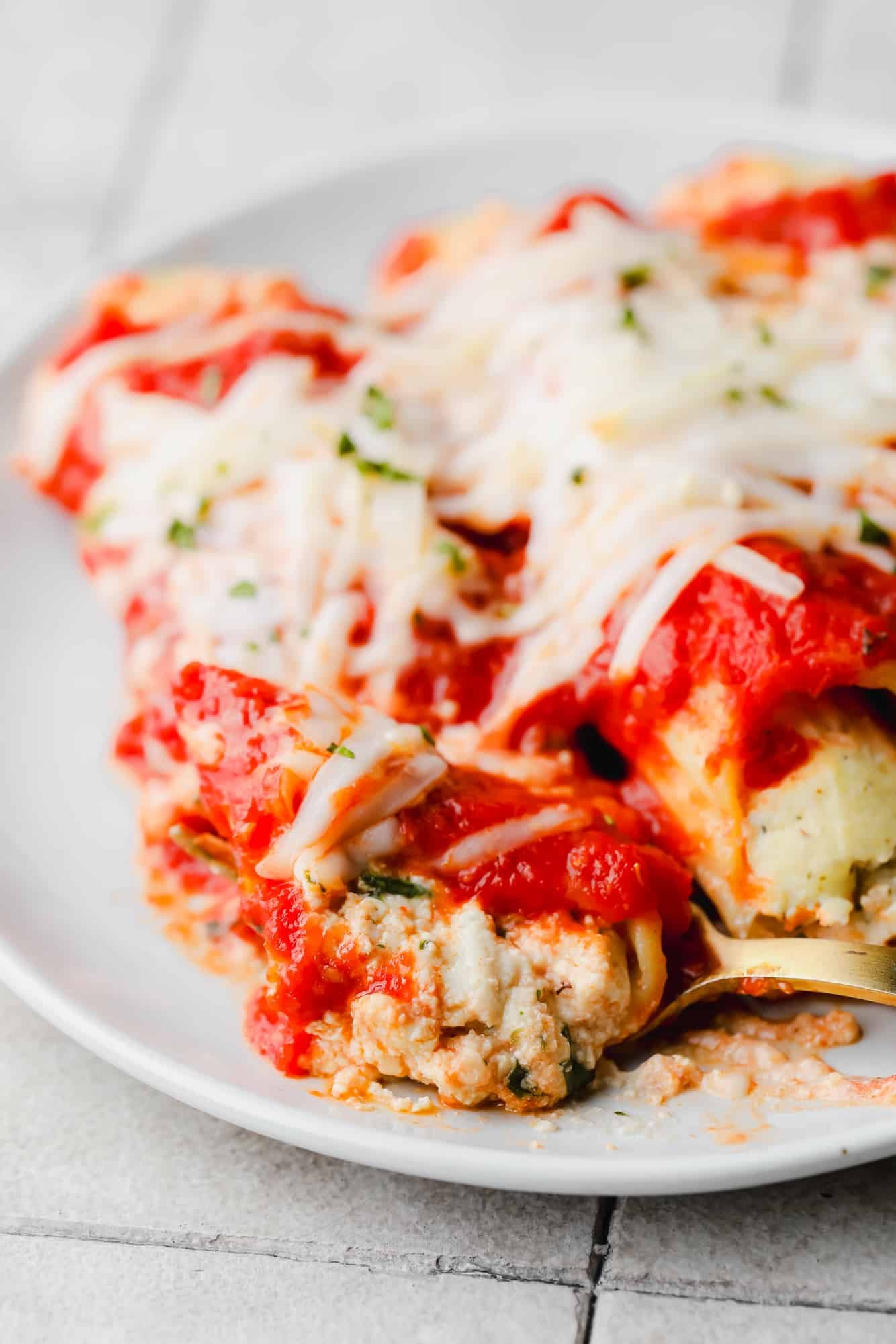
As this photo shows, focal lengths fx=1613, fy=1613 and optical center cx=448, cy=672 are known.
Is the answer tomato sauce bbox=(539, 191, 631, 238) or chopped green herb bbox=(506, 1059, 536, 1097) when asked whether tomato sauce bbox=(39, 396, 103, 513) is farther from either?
chopped green herb bbox=(506, 1059, 536, 1097)

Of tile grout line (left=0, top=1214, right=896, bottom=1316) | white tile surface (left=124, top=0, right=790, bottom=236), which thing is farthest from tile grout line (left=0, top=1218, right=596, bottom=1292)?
white tile surface (left=124, top=0, right=790, bottom=236)

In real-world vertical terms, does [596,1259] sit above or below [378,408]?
below

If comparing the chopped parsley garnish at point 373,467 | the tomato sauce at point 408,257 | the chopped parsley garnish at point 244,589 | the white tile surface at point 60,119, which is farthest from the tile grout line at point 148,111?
the chopped parsley garnish at point 244,589

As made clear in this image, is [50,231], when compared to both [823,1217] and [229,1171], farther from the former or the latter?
[823,1217]

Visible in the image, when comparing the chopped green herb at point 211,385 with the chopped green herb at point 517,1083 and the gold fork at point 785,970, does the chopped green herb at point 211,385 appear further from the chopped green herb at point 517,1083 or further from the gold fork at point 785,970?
the chopped green herb at point 517,1083

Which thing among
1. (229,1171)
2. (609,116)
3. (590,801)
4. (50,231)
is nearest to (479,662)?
(590,801)

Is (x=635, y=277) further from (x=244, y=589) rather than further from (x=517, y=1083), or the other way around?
(x=517, y=1083)

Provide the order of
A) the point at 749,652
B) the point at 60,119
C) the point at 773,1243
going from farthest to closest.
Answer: the point at 60,119, the point at 749,652, the point at 773,1243

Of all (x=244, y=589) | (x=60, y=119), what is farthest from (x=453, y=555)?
(x=60, y=119)
